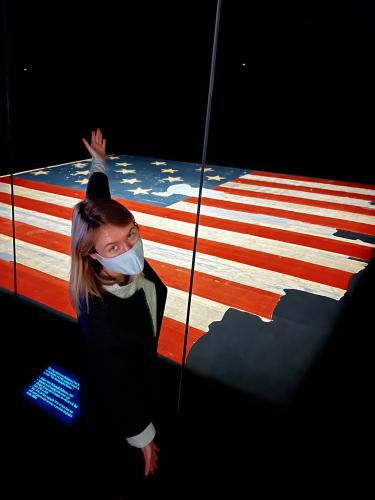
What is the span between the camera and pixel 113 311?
0.96 metres

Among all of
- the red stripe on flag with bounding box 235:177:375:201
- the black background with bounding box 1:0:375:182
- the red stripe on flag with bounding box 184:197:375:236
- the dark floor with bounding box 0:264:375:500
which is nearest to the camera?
the dark floor with bounding box 0:264:375:500

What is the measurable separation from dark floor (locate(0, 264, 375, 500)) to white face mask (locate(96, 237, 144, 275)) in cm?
66

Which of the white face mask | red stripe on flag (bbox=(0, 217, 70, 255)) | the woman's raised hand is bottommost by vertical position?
red stripe on flag (bbox=(0, 217, 70, 255))

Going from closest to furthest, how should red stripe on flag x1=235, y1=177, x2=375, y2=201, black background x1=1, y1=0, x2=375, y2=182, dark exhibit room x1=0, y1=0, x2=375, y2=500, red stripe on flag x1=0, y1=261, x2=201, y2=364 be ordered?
dark exhibit room x1=0, y1=0, x2=375, y2=500 → red stripe on flag x1=0, y1=261, x2=201, y2=364 → red stripe on flag x1=235, y1=177, x2=375, y2=201 → black background x1=1, y1=0, x2=375, y2=182

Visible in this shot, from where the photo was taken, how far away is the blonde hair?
0.88 m

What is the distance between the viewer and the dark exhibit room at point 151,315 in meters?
1.00

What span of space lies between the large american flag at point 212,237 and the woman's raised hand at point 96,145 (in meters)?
1.03

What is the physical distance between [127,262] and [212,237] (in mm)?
2279

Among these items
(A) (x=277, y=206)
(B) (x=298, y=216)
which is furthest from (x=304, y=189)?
(B) (x=298, y=216)

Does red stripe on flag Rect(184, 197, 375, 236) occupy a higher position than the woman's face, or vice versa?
the woman's face

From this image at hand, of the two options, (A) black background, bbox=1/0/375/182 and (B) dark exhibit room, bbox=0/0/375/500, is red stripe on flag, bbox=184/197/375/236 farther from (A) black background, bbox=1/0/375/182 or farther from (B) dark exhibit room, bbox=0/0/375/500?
(A) black background, bbox=1/0/375/182

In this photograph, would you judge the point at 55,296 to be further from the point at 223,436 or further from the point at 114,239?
the point at 114,239

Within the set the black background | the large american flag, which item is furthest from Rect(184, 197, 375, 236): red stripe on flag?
the black background

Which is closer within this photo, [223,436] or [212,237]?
[223,436]
